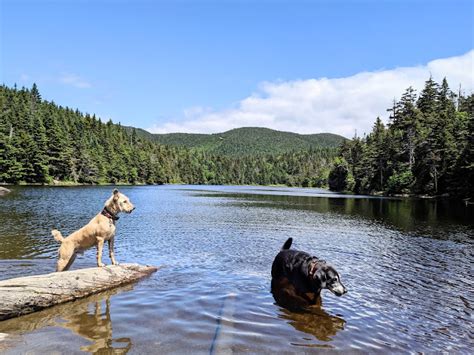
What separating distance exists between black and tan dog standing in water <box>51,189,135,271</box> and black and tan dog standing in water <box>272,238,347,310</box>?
5.03 m

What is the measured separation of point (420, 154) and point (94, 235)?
88.2 metres

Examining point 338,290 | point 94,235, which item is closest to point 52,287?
point 94,235

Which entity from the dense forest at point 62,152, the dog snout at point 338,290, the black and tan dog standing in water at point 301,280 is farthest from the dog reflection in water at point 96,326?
the dense forest at point 62,152

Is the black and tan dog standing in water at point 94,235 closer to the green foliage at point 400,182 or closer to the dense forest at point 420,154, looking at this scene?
the dense forest at point 420,154

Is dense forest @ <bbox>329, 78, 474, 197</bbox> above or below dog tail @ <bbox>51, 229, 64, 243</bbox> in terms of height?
above

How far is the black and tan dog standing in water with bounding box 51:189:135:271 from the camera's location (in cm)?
1037

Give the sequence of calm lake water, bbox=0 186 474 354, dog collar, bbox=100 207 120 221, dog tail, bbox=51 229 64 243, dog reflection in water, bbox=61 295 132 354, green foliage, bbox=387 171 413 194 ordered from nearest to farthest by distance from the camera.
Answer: dog reflection in water, bbox=61 295 132 354
calm lake water, bbox=0 186 474 354
dog tail, bbox=51 229 64 243
dog collar, bbox=100 207 120 221
green foliage, bbox=387 171 413 194

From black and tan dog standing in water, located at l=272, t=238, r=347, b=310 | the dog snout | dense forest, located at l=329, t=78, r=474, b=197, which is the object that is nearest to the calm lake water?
black and tan dog standing in water, located at l=272, t=238, r=347, b=310

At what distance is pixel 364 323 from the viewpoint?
895 cm

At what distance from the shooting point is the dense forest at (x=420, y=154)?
68.0 metres

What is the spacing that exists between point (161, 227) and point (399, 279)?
17742 mm

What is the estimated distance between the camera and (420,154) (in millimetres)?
84500

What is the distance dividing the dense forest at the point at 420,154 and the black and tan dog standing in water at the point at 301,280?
195 ft

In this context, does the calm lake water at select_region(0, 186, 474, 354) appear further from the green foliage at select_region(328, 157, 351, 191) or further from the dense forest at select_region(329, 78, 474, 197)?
the green foliage at select_region(328, 157, 351, 191)
